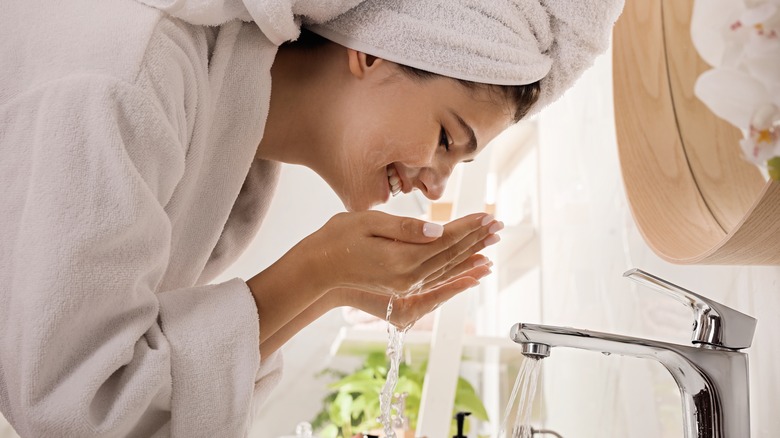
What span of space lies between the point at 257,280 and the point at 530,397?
31 cm

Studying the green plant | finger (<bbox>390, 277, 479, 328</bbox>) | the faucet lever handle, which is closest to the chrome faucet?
the faucet lever handle

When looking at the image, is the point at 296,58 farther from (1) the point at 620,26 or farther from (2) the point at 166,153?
(1) the point at 620,26

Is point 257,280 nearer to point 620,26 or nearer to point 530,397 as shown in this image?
point 530,397

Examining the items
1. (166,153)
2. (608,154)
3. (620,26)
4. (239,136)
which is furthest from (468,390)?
(166,153)

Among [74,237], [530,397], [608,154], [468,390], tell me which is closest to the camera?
[74,237]

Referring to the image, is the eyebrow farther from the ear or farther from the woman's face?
the ear

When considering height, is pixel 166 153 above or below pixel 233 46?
below

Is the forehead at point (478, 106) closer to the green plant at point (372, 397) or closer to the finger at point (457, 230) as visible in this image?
the finger at point (457, 230)

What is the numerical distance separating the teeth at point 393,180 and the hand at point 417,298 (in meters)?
0.14

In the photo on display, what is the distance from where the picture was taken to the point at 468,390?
175 cm

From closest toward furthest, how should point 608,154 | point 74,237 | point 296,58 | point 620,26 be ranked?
point 74,237, point 296,58, point 620,26, point 608,154

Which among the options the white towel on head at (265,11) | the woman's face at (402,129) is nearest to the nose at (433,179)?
the woman's face at (402,129)

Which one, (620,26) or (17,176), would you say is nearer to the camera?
(17,176)

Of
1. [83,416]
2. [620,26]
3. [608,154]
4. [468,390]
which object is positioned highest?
[620,26]
